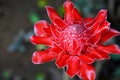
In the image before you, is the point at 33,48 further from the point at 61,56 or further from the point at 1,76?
the point at 61,56

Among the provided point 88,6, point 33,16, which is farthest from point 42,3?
point 88,6

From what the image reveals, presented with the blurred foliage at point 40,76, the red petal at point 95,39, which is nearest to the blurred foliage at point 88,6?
the blurred foliage at point 40,76

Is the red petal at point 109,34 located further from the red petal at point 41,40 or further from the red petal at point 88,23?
the red petal at point 41,40

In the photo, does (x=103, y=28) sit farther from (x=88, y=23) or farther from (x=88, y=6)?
(x=88, y=6)

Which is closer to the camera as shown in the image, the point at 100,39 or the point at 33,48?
the point at 100,39

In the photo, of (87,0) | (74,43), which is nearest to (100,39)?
(74,43)

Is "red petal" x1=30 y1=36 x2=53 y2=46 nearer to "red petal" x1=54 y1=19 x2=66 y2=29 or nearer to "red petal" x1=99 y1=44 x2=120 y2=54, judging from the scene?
"red petal" x1=54 y1=19 x2=66 y2=29
